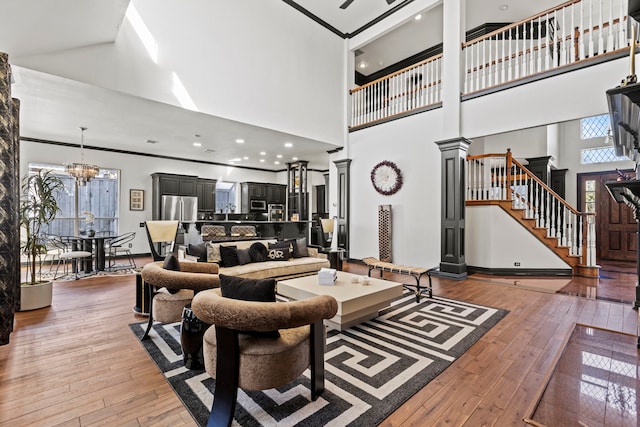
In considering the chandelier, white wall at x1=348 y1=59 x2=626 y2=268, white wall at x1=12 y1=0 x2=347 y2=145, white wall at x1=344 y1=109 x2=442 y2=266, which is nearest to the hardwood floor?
white wall at x1=348 y1=59 x2=626 y2=268

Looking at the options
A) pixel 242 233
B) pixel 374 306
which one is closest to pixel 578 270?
pixel 374 306

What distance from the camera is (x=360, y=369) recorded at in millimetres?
2203

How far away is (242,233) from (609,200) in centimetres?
926

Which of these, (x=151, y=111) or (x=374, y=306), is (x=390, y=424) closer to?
(x=374, y=306)

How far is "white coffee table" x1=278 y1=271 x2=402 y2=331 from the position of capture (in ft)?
9.30

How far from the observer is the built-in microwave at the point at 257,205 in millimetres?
10570

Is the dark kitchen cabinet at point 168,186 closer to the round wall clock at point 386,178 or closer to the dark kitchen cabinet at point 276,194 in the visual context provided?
the dark kitchen cabinet at point 276,194

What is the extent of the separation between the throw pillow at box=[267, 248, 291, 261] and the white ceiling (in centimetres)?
253

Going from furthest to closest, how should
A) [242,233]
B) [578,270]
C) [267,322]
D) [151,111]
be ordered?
[242,233] < [578,270] < [151,111] < [267,322]

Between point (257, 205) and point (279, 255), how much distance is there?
623 cm

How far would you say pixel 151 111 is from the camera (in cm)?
490

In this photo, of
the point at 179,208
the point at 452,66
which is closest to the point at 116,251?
the point at 179,208

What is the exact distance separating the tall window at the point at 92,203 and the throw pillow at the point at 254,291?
310 inches

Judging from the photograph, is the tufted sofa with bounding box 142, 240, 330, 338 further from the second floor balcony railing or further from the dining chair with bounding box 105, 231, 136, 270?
the second floor balcony railing
